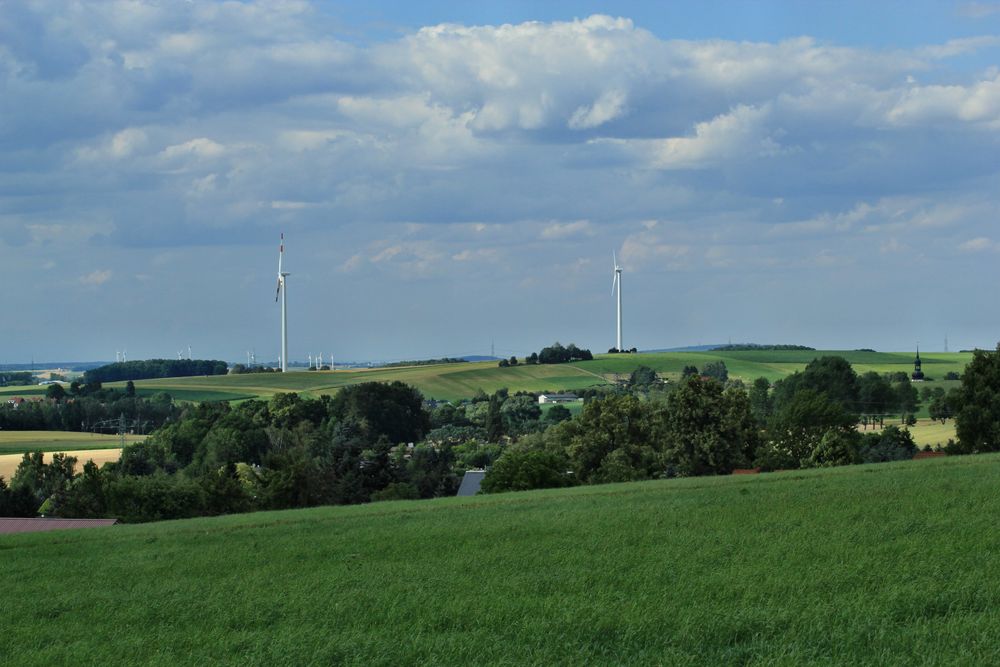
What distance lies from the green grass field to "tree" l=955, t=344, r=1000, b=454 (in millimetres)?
89271

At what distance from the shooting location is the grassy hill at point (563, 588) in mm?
13828

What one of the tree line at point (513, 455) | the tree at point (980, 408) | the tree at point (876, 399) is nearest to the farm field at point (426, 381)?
the tree line at point (513, 455)

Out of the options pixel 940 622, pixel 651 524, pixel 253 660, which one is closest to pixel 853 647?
pixel 940 622

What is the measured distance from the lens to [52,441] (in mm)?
127750

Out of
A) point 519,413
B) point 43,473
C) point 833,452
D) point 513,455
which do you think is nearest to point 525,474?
point 513,455

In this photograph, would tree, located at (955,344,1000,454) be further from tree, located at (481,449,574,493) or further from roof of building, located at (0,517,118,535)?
roof of building, located at (0,517,118,535)

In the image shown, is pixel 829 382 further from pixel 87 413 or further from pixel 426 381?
pixel 87 413

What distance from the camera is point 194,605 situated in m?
18.8

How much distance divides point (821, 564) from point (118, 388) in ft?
579

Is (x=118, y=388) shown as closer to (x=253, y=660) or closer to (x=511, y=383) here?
(x=511, y=383)

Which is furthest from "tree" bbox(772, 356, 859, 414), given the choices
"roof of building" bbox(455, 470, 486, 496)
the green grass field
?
the green grass field

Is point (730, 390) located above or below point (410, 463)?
above

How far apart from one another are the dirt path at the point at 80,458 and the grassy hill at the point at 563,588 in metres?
73.3

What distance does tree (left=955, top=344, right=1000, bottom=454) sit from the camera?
66625 mm
